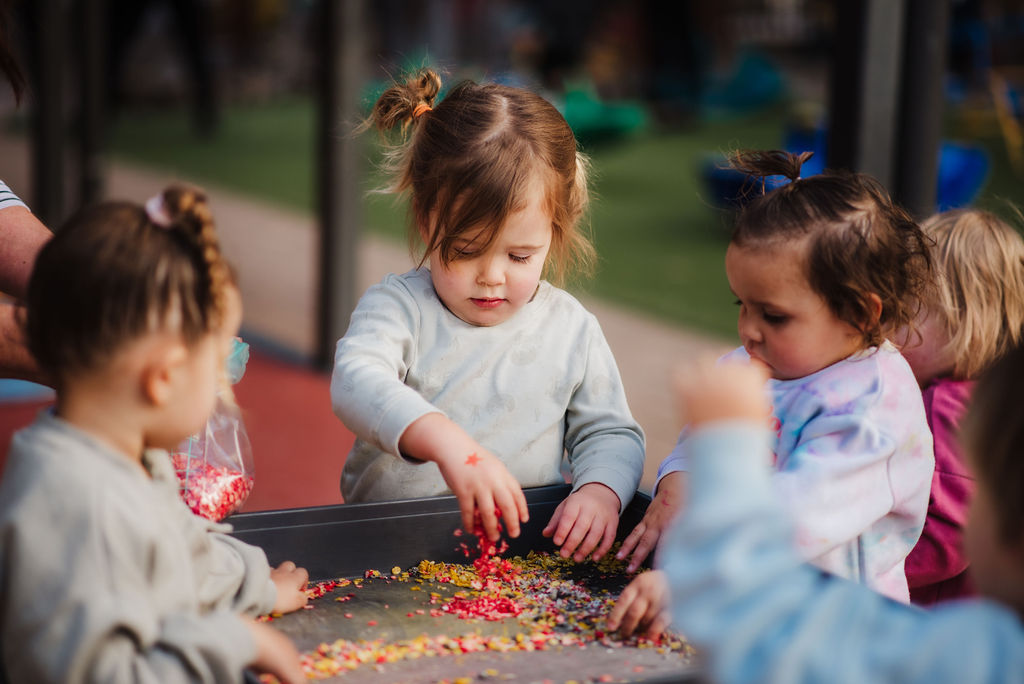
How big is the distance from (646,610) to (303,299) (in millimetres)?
5474

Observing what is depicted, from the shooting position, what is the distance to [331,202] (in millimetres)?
5125

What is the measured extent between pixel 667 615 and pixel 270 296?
5.53 metres

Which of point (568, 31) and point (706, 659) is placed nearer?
point (706, 659)

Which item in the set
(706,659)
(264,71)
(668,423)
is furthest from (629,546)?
(264,71)

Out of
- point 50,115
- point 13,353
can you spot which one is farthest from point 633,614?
point 50,115

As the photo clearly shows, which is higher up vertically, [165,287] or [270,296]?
[165,287]

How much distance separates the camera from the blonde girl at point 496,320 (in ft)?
5.94

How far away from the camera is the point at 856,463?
1.50 meters

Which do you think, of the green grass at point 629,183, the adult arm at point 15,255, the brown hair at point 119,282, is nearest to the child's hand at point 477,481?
the brown hair at point 119,282

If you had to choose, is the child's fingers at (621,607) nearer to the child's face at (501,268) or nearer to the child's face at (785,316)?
the child's face at (785,316)

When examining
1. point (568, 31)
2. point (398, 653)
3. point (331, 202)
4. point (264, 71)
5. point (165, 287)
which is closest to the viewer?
point (165, 287)

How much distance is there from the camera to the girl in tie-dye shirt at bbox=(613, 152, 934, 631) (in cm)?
154

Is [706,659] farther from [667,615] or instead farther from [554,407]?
[554,407]

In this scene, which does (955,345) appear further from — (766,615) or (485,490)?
(766,615)
